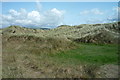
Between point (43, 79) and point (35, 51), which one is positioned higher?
point (35, 51)

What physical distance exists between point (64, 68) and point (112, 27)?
73.1 feet

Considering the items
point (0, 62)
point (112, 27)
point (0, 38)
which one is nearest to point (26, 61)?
point (0, 62)

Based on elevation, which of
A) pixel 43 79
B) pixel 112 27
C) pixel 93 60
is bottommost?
pixel 43 79

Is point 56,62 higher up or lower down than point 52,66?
higher up

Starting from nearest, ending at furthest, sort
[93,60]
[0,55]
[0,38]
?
[93,60] < [0,55] < [0,38]

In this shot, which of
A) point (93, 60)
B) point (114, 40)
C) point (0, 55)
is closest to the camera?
point (93, 60)

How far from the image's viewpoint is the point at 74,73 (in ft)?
42.9

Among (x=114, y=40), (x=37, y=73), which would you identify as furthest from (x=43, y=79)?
(x=114, y=40)

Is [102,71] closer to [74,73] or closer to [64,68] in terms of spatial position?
[74,73]

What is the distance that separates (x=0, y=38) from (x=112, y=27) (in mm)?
21825

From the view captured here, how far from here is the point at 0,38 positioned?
28.8m

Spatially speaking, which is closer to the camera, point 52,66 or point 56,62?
point 52,66

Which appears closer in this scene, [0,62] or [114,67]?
[114,67]

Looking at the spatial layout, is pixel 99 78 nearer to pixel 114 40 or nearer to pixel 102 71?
pixel 102 71
